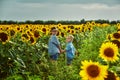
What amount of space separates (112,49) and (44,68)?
201cm

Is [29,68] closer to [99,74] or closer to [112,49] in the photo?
[112,49]

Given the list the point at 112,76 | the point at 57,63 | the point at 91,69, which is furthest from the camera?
the point at 57,63

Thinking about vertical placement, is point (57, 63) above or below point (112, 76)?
below

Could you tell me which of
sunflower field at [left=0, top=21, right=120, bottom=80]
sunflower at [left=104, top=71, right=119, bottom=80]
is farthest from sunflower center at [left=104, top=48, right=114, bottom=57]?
sunflower at [left=104, top=71, right=119, bottom=80]

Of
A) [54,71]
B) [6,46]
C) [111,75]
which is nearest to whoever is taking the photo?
[111,75]

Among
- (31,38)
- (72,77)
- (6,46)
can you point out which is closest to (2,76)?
(72,77)

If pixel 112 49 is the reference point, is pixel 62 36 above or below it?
below

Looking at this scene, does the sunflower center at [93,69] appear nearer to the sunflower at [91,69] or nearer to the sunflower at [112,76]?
the sunflower at [91,69]

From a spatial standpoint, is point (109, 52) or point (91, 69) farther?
point (109, 52)

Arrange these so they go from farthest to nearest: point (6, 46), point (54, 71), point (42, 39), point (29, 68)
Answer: point (42, 39) < point (6, 46) < point (29, 68) < point (54, 71)

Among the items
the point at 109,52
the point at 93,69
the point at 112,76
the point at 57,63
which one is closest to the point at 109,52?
the point at 109,52

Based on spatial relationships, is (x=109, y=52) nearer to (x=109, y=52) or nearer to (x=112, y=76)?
(x=109, y=52)

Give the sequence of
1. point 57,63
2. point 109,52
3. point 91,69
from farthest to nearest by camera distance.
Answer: point 57,63 < point 109,52 < point 91,69

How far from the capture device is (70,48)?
38.1 ft
